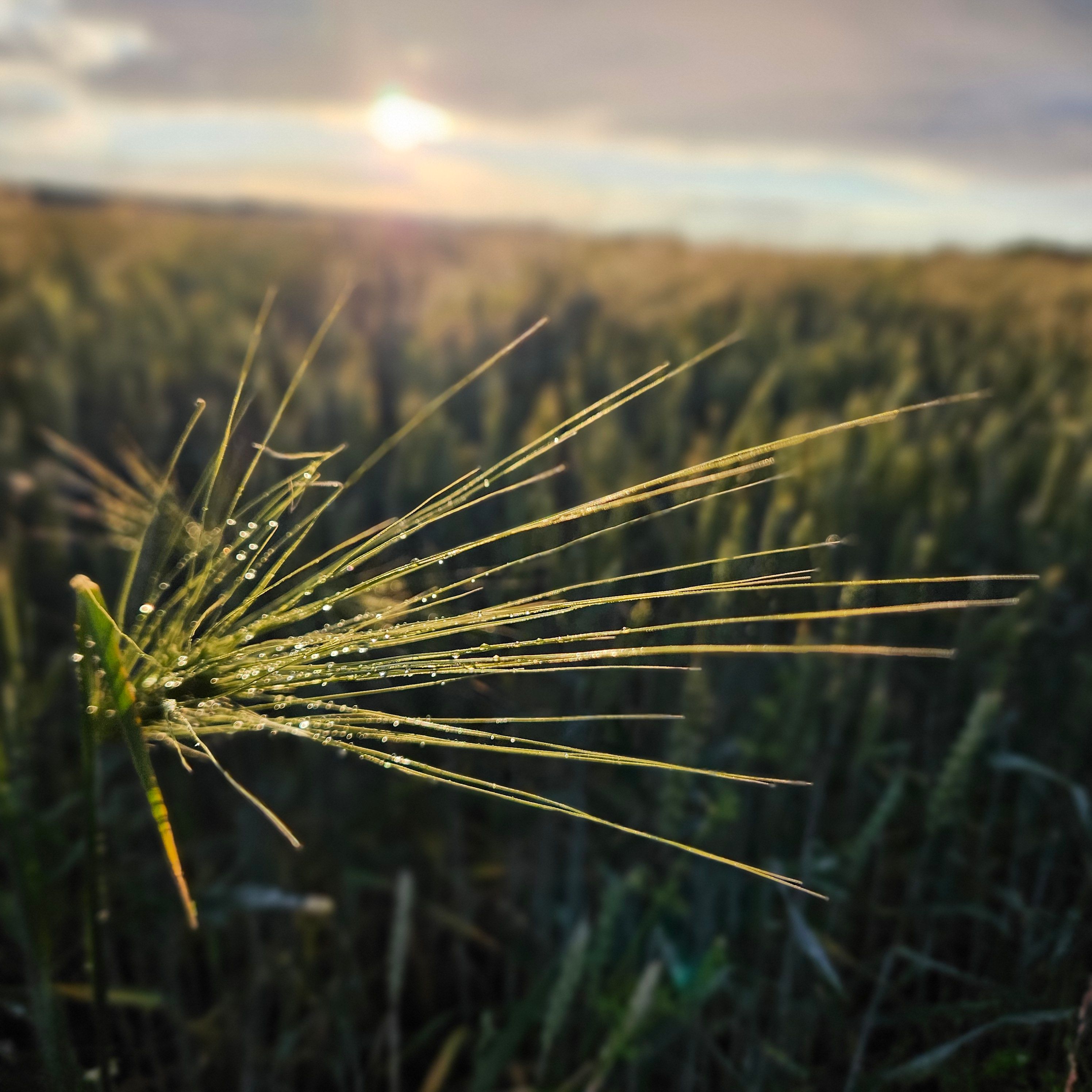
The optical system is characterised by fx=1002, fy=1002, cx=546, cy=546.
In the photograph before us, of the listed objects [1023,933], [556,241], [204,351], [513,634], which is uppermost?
[556,241]

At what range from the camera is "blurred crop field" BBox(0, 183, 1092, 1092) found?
1070mm

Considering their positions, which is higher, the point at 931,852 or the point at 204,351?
the point at 204,351

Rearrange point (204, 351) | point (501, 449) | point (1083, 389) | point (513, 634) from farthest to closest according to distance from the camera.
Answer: point (204, 351), point (1083, 389), point (501, 449), point (513, 634)

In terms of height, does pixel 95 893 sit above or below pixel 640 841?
above

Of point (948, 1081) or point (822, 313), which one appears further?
point (822, 313)

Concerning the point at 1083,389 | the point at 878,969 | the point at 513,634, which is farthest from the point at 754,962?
the point at 1083,389

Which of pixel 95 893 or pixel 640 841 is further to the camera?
pixel 640 841

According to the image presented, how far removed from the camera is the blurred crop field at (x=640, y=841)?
1.07 m

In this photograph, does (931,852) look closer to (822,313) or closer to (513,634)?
(513,634)

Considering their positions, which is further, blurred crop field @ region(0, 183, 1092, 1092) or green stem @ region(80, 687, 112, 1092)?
blurred crop field @ region(0, 183, 1092, 1092)

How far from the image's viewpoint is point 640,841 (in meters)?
1.35

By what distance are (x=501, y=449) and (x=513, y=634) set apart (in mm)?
1092

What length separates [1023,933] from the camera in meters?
1.24

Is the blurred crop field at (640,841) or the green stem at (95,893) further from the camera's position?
the blurred crop field at (640,841)
